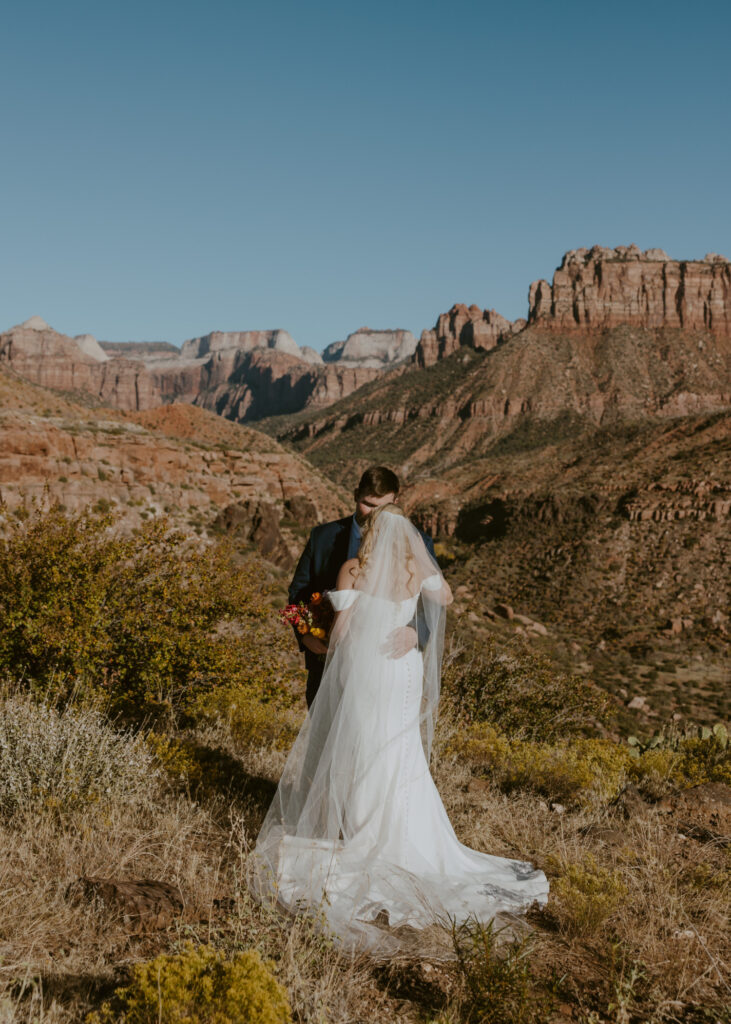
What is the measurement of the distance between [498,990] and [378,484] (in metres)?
2.29

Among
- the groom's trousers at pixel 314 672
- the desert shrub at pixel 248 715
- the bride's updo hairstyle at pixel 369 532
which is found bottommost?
the desert shrub at pixel 248 715

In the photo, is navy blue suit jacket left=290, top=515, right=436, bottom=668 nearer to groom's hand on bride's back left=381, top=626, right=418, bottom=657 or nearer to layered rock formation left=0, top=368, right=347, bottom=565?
groom's hand on bride's back left=381, top=626, right=418, bottom=657

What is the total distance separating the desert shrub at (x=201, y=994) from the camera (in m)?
1.78

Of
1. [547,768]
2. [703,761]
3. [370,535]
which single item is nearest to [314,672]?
[370,535]

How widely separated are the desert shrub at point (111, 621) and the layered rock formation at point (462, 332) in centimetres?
12459

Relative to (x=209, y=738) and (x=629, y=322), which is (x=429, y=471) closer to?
(x=629, y=322)

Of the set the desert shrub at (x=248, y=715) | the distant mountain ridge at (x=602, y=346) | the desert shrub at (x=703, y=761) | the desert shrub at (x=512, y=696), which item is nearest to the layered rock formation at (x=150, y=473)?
the desert shrub at (x=512, y=696)

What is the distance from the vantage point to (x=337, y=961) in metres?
2.33

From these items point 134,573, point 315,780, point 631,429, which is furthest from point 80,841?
point 631,429

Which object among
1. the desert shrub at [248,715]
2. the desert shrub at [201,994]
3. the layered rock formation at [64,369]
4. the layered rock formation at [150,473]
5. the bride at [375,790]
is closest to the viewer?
the desert shrub at [201,994]

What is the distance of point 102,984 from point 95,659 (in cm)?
441

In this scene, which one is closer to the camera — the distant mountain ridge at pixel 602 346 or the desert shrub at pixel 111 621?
the desert shrub at pixel 111 621

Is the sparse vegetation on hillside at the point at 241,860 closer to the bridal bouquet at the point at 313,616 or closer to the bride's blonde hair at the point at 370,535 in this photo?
the bridal bouquet at the point at 313,616

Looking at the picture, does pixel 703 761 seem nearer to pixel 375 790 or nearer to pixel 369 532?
pixel 375 790
